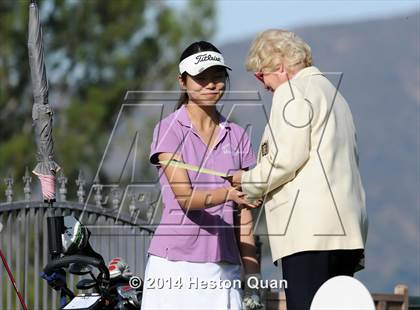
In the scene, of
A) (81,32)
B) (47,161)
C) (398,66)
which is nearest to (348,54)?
(398,66)

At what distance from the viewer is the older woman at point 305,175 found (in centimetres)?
564

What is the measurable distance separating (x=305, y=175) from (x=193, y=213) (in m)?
0.56

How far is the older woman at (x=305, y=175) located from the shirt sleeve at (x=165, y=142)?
359mm

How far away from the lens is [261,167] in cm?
573

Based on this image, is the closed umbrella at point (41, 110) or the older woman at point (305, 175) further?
the closed umbrella at point (41, 110)

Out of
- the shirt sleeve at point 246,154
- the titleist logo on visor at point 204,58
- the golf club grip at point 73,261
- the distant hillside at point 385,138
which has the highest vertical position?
the distant hillside at point 385,138

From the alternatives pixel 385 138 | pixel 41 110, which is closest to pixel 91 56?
pixel 41 110

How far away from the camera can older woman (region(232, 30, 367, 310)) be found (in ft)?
18.5

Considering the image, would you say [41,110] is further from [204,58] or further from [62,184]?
[62,184]

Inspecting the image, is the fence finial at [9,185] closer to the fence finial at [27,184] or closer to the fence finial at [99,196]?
the fence finial at [27,184]

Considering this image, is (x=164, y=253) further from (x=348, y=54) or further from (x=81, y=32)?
(x=348, y=54)

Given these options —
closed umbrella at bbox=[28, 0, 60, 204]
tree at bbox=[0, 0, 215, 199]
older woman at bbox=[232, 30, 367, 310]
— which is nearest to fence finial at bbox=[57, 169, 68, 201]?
closed umbrella at bbox=[28, 0, 60, 204]

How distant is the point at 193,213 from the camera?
19.5 feet

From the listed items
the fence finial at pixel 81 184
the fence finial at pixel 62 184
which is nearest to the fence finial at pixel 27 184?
the fence finial at pixel 62 184
